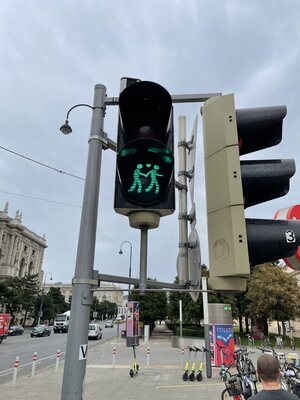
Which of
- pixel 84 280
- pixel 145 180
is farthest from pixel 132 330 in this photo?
pixel 145 180

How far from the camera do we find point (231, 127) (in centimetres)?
216

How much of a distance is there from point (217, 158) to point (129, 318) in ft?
42.5

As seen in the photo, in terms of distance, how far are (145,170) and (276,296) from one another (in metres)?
33.5

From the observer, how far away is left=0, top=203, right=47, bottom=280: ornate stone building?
9544cm

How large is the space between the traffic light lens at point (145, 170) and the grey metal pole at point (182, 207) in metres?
0.54

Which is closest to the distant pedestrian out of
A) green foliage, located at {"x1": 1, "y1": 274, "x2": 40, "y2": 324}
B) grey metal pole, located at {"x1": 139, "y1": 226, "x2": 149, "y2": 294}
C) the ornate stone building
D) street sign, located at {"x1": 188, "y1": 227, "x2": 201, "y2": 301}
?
street sign, located at {"x1": 188, "y1": 227, "x2": 201, "y2": 301}

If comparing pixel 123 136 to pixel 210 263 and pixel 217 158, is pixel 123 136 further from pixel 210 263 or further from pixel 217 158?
pixel 210 263

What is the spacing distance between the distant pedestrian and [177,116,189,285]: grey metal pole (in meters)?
0.83

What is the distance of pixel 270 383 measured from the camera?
241 cm

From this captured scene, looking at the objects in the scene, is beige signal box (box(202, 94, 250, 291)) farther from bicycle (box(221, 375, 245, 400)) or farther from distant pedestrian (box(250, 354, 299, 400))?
bicycle (box(221, 375, 245, 400))

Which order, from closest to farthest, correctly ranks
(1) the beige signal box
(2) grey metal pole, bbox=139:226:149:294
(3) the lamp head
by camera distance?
(1) the beige signal box → (2) grey metal pole, bbox=139:226:149:294 → (3) the lamp head

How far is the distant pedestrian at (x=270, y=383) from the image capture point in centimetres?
231

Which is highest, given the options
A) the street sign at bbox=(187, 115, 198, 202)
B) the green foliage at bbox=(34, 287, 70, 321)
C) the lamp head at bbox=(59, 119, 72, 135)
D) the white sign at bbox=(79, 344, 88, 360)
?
the green foliage at bbox=(34, 287, 70, 321)

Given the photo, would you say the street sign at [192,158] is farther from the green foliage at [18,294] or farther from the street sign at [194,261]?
the green foliage at [18,294]
